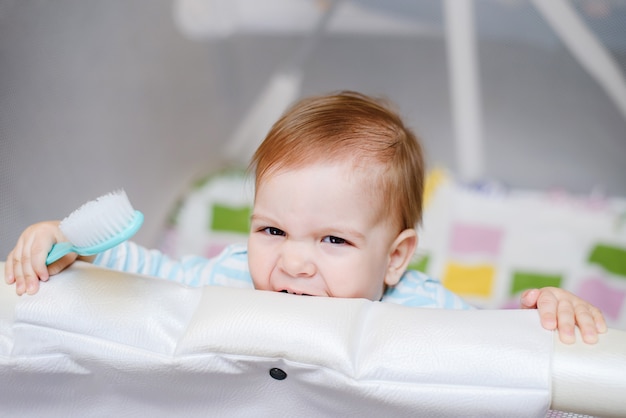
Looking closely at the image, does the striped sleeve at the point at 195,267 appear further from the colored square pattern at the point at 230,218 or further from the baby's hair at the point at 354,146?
the colored square pattern at the point at 230,218

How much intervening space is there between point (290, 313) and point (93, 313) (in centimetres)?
14

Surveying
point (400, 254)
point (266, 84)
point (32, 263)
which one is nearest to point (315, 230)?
point (400, 254)

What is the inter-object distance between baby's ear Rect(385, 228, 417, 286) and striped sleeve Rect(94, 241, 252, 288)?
6.7 inches

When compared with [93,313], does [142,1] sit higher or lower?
higher

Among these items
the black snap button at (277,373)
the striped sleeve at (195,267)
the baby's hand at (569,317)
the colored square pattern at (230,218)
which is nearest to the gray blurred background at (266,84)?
the colored square pattern at (230,218)

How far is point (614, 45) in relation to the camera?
1.21m

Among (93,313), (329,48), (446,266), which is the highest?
(329,48)

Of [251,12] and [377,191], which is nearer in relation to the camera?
[377,191]

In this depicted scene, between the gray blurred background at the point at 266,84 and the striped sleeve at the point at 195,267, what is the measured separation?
0.19m

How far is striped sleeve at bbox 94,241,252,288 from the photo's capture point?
870 millimetres

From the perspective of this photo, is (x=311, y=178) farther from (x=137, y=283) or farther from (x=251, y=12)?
(x=251, y=12)

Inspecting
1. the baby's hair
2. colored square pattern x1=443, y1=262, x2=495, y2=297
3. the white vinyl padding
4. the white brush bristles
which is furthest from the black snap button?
colored square pattern x1=443, y1=262, x2=495, y2=297

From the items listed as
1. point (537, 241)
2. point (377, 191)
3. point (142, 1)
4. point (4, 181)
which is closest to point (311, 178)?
point (377, 191)

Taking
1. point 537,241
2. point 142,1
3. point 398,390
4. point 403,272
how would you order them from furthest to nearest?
point 537,241
point 142,1
point 403,272
point 398,390
